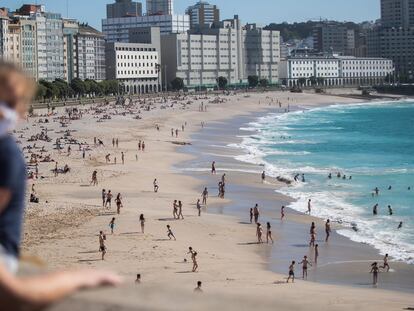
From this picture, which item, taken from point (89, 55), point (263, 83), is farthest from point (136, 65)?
point (263, 83)

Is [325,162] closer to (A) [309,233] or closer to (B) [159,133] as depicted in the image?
(B) [159,133]

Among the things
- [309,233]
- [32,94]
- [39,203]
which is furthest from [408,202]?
[32,94]

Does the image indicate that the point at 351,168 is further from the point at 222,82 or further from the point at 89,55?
the point at 222,82

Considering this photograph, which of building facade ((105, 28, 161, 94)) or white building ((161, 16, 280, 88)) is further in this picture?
white building ((161, 16, 280, 88))

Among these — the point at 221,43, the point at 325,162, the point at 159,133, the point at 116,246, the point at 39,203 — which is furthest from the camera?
the point at 221,43

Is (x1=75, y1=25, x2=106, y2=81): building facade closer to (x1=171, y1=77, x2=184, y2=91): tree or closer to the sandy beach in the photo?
(x1=171, y1=77, x2=184, y2=91): tree

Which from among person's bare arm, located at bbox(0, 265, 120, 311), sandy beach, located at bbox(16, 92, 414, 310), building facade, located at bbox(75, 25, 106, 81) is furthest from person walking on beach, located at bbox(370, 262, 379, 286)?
building facade, located at bbox(75, 25, 106, 81)

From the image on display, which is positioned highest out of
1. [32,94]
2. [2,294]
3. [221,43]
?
[221,43]
